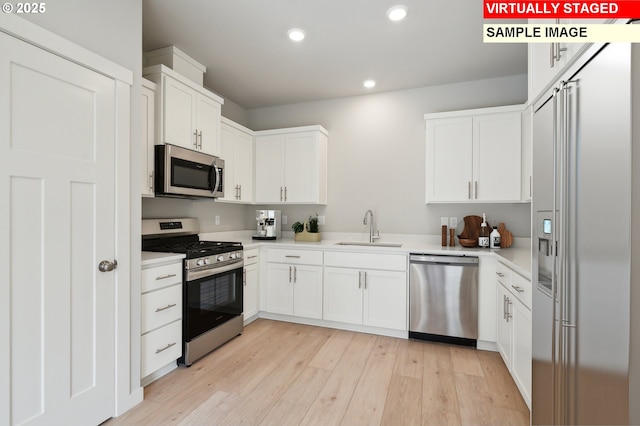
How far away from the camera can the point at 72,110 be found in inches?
64.2

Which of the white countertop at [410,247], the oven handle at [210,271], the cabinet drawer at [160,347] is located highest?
the white countertop at [410,247]

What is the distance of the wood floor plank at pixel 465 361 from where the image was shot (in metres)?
2.44

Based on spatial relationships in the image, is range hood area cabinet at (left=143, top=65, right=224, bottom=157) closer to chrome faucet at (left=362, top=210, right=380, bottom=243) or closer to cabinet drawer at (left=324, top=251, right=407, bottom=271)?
cabinet drawer at (left=324, top=251, right=407, bottom=271)

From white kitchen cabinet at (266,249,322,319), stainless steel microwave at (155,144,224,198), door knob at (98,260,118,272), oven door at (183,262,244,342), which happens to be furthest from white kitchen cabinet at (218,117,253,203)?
door knob at (98,260,118,272)

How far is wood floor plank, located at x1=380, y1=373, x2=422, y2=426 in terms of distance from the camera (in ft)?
6.07

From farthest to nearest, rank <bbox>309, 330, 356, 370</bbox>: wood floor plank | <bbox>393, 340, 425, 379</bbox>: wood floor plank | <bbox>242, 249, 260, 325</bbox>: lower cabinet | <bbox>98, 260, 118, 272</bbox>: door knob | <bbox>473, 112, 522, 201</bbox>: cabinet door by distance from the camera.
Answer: <bbox>242, 249, 260, 325</bbox>: lower cabinet
<bbox>473, 112, 522, 201</bbox>: cabinet door
<bbox>309, 330, 356, 370</bbox>: wood floor plank
<bbox>393, 340, 425, 379</bbox>: wood floor plank
<bbox>98, 260, 118, 272</bbox>: door knob

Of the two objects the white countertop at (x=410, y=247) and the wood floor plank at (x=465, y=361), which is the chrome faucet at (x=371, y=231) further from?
the wood floor plank at (x=465, y=361)

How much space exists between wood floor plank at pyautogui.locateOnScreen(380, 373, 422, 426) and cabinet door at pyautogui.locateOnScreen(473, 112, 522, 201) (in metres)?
1.90

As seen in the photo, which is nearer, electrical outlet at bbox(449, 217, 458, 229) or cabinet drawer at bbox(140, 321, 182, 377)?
cabinet drawer at bbox(140, 321, 182, 377)

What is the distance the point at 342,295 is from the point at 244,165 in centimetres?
195

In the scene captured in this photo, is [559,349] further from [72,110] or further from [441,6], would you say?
[72,110]

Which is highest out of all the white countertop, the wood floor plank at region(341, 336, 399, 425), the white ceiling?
the white ceiling

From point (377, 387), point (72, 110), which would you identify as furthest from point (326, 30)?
point (377, 387)

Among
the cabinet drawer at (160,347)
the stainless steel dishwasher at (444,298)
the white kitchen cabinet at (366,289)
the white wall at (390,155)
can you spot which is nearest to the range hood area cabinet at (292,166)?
the white wall at (390,155)
